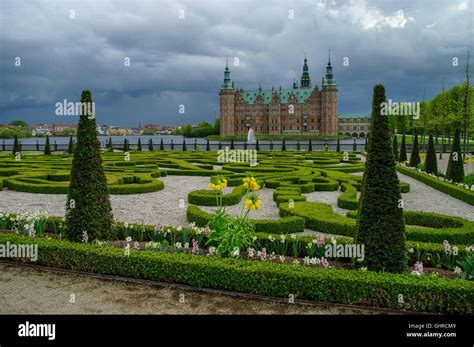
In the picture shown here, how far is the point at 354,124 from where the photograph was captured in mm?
135750

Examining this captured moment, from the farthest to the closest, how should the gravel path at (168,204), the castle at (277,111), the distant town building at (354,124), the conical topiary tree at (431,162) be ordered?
the distant town building at (354,124), the castle at (277,111), the conical topiary tree at (431,162), the gravel path at (168,204)

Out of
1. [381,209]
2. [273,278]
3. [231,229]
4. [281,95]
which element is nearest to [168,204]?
[231,229]

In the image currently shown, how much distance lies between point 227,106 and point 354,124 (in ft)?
154

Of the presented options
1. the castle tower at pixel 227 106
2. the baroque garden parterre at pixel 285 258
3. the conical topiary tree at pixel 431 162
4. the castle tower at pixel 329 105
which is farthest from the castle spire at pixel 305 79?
the baroque garden parterre at pixel 285 258

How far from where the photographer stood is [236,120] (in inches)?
4518

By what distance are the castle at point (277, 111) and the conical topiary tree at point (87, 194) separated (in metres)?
104

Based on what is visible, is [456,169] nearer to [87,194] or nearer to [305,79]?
[87,194]

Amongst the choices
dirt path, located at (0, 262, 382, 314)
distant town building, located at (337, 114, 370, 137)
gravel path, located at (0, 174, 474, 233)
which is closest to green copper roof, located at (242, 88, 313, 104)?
distant town building, located at (337, 114, 370, 137)

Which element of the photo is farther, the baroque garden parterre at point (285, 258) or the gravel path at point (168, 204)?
the gravel path at point (168, 204)

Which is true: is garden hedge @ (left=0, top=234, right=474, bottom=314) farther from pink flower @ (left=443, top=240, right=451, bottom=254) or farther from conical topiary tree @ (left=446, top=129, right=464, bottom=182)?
conical topiary tree @ (left=446, top=129, right=464, bottom=182)

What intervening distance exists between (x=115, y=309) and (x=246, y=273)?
1801 millimetres

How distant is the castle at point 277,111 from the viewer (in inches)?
4363

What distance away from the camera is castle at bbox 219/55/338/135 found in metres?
111

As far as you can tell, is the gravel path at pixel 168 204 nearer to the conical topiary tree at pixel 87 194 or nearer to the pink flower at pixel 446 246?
the conical topiary tree at pixel 87 194
